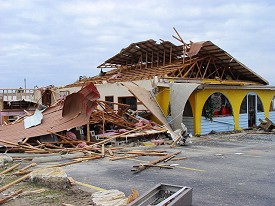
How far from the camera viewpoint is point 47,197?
6934 millimetres

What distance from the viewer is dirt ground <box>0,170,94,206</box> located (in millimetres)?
6574

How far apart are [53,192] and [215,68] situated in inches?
724

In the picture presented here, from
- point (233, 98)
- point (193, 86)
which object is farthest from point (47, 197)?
point (233, 98)

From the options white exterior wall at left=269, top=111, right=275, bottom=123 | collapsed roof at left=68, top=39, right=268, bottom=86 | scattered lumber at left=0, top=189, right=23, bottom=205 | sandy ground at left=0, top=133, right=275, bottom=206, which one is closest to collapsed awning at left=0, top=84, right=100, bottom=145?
sandy ground at left=0, top=133, right=275, bottom=206

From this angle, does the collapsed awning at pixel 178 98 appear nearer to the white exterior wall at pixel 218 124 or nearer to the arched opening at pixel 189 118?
the arched opening at pixel 189 118

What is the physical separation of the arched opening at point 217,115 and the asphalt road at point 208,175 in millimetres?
6300

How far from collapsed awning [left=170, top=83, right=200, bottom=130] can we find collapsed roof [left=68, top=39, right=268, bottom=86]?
1959mm

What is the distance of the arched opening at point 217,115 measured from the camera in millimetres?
19656

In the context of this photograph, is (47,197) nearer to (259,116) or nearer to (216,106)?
(216,106)

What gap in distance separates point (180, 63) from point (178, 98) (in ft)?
16.5

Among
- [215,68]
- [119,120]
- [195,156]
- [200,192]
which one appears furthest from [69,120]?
[215,68]

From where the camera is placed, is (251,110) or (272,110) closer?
(251,110)

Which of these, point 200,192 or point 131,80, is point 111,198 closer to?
point 200,192

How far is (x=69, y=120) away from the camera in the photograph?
1472 centimetres
